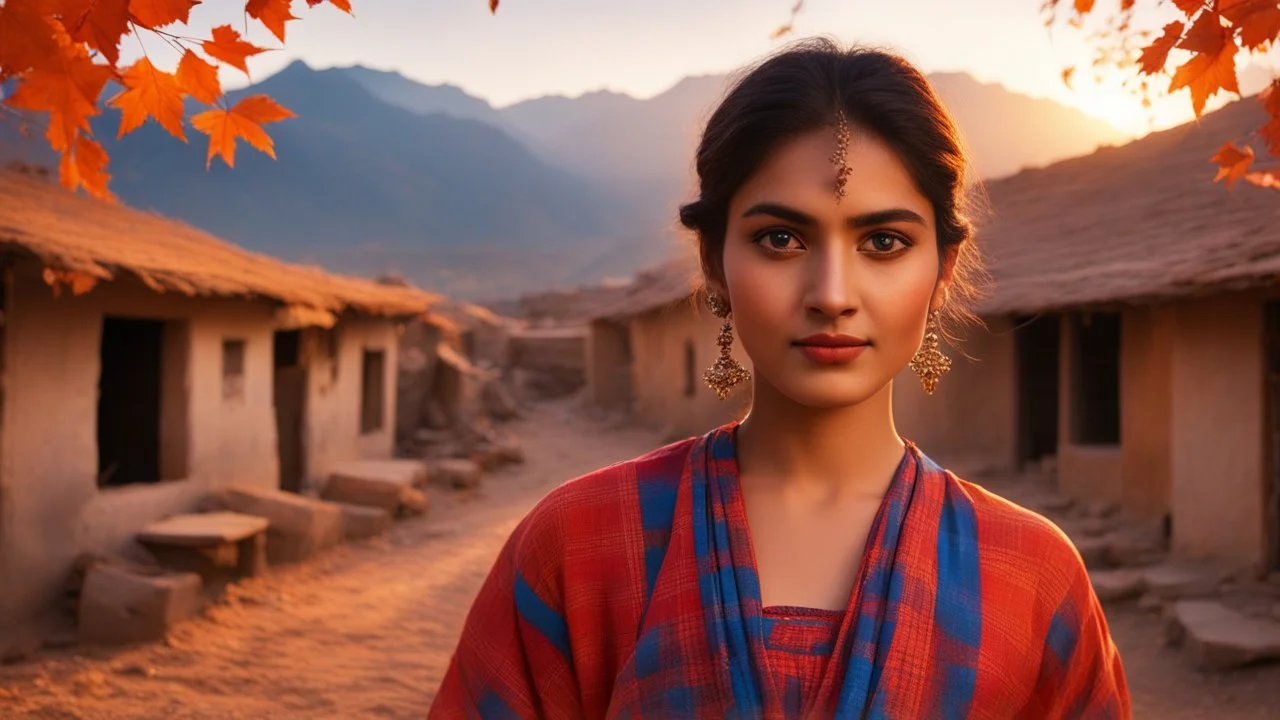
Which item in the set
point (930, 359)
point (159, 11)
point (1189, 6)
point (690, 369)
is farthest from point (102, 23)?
point (690, 369)

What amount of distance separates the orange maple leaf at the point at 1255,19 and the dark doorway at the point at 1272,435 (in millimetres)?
5077

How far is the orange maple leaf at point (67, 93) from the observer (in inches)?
73.0

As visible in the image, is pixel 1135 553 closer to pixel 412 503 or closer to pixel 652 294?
pixel 412 503

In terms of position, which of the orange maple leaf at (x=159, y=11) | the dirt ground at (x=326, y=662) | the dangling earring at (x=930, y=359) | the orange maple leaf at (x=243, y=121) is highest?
the orange maple leaf at (x=159, y=11)

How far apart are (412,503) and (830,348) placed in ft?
29.6

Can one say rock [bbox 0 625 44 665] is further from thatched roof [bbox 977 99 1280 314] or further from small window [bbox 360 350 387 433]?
small window [bbox 360 350 387 433]

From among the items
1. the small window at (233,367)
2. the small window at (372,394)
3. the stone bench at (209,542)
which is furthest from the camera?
the small window at (372,394)

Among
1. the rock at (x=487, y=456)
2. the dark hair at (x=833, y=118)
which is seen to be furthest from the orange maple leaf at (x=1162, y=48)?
the rock at (x=487, y=456)

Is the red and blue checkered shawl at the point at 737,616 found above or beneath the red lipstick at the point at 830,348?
beneath

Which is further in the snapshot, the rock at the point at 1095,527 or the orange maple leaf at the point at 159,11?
the rock at the point at 1095,527

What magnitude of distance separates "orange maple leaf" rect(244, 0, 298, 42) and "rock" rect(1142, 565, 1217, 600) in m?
6.14

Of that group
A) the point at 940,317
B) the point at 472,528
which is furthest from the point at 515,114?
the point at 940,317

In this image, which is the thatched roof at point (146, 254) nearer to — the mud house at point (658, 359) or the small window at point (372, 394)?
the small window at point (372, 394)

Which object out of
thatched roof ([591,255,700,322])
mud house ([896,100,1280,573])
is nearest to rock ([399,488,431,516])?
thatched roof ([591,255,700,322])
